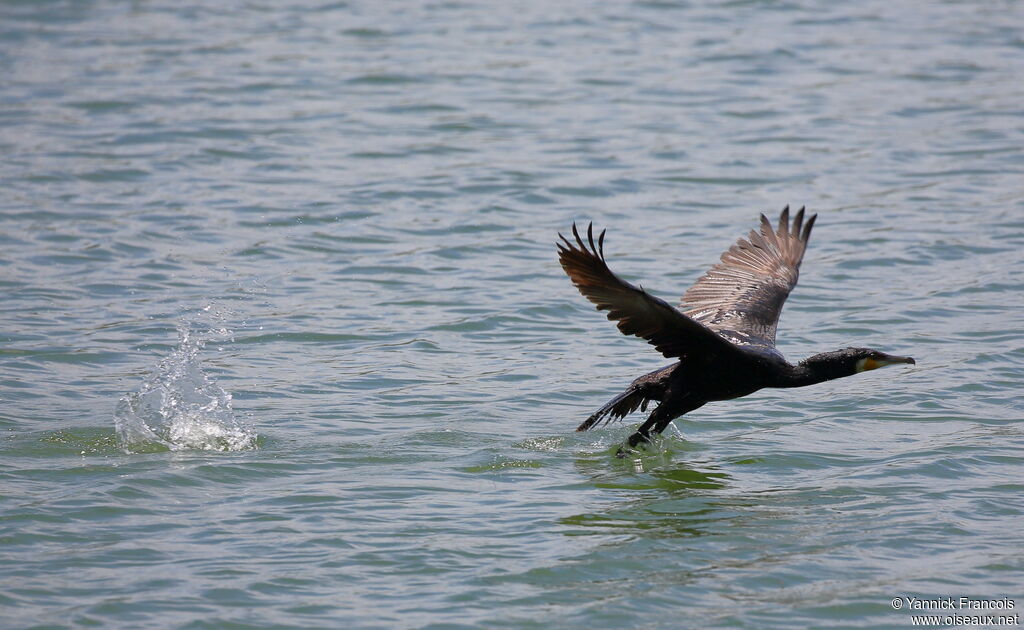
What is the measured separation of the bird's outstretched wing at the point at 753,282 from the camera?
26.2 ft

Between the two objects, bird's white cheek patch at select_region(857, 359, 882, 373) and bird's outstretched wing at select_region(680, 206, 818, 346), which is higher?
bird's outstretched wing at select_region(680, 206, 818, 346)

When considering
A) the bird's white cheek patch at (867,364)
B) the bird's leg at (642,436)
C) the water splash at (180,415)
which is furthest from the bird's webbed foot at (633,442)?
the water splash at (180,415)

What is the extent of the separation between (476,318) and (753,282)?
2.22 metres

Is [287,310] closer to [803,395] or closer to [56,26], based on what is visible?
[803,395]

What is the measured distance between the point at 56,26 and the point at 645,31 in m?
8.39

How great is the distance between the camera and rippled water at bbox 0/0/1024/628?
230 inches

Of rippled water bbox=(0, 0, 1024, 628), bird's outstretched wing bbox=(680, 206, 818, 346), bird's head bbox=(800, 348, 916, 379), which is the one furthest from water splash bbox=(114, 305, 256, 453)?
bird's head bbox=(800, 348, 916, 379)

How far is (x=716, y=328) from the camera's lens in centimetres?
786

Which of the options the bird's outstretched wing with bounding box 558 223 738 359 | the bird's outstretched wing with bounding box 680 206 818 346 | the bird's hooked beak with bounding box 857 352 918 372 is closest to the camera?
the bird's outstretched wing with bounding box 558 223 738 359

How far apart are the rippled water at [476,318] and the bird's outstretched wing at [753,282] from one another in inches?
25.8

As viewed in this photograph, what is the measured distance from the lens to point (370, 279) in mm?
10578

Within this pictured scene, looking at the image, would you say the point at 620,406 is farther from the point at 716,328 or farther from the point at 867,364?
the point at 867,364

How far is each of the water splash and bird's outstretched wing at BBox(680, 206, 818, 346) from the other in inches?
114

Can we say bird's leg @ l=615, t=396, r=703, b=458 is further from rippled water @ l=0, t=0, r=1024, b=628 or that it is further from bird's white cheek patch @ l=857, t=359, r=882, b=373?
bird's white cheek patch @ l=857, t=359, r=882, b=373
